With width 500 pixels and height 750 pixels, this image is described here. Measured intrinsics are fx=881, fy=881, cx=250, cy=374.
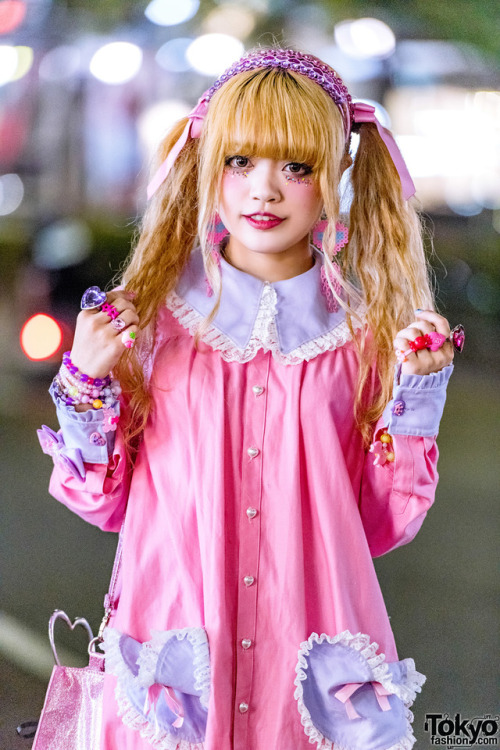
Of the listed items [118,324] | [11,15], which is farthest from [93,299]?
[11,15]

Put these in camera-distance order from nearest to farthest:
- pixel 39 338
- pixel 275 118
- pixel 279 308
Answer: pixel 275 118
pixel 279 308
pixel 39 338

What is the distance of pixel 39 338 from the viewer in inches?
165

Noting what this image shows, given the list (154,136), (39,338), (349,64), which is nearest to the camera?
(154,136)

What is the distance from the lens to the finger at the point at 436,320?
1.22 meters

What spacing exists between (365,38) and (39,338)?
2.17 m

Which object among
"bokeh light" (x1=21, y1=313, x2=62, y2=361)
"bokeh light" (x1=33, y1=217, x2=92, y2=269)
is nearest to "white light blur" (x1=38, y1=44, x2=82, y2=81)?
"bokeh light" (x1=33, y1=217, x2=92, y2=269)

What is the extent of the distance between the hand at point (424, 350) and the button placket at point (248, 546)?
0.65 ft

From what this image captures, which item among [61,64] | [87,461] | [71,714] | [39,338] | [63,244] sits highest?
[61,64]

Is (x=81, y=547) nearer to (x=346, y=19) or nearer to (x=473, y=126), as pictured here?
(x=346, y=19)

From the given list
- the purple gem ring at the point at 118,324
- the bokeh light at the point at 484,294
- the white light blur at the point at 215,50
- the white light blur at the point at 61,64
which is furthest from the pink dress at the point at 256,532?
the bokeh light at the point at 484,294

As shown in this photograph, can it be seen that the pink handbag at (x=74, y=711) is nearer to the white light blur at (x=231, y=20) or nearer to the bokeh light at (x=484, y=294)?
the white light blur at (x=231, y=20)

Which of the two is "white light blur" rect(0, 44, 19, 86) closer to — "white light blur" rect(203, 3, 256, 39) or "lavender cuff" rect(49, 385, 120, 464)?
"white light blur" rect(203, 3, 256, 39)

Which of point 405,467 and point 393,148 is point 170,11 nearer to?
point 393,148

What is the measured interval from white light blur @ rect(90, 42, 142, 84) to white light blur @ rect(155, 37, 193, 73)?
145 millimetres
